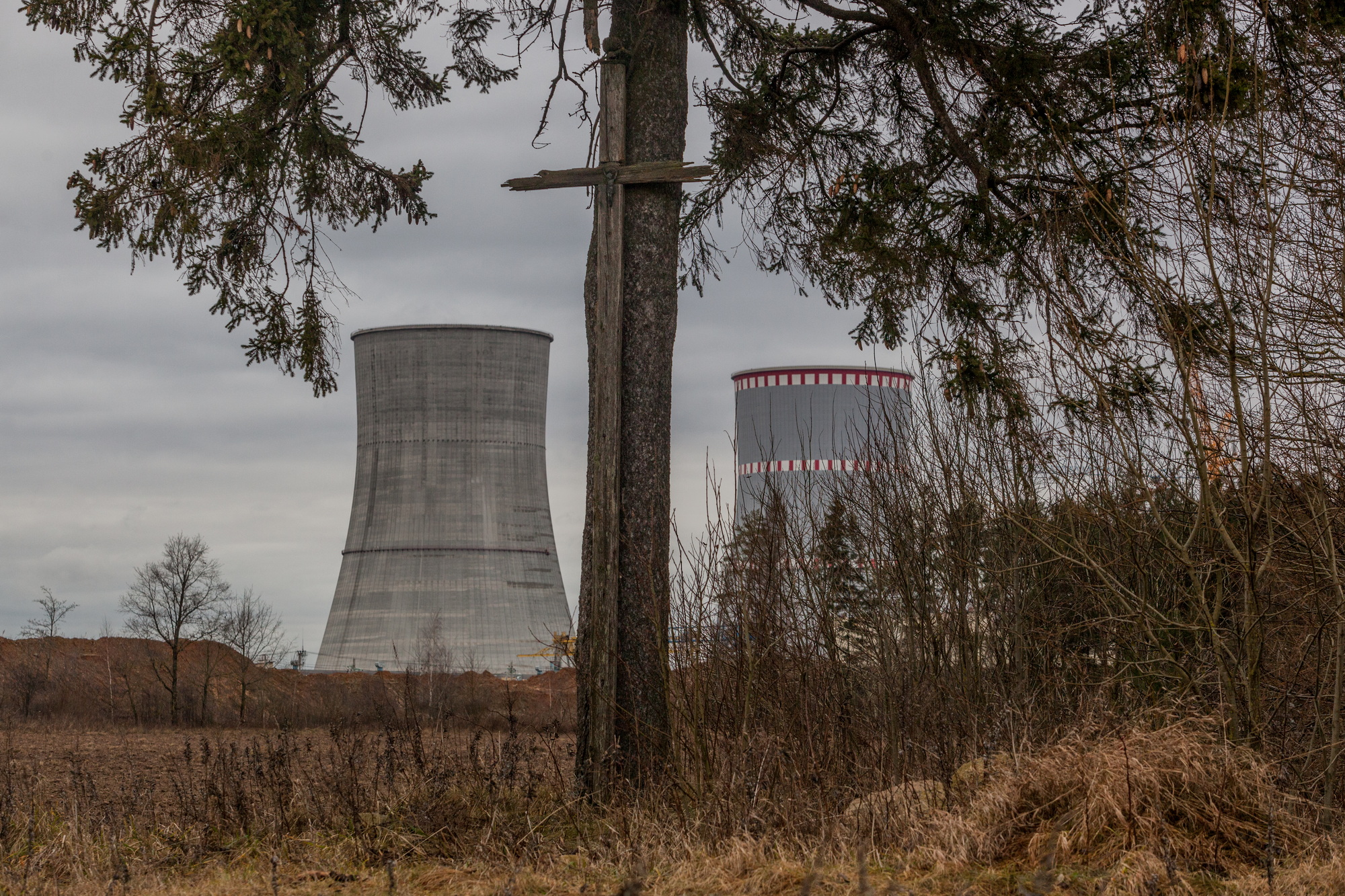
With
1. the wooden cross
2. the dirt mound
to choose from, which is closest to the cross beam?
the wooden cross

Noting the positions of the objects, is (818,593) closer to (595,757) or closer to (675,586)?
(675,586)

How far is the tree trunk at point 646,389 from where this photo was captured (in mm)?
5617

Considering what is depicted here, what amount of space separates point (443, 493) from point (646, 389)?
1348 centimetres

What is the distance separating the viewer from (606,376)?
5.72m

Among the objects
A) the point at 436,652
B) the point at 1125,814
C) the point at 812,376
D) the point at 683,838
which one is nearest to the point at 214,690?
the point at 436,652

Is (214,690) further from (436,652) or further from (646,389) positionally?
(646,389)

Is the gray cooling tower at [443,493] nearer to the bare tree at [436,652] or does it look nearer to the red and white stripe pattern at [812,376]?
the bare tree at [436,652]

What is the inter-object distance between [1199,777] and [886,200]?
14.7 ft

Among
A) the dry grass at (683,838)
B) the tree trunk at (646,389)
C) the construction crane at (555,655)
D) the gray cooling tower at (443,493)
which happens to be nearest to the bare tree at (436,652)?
the gray cooling tower at (443,493)

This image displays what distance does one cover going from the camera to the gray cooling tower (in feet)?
62.0

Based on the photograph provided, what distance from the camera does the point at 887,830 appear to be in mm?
3912

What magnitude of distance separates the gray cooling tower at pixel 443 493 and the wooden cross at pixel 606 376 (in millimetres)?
13102

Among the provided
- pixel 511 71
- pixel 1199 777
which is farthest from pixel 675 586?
pixel 511 71

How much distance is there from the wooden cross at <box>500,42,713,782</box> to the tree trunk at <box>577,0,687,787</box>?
5cm
